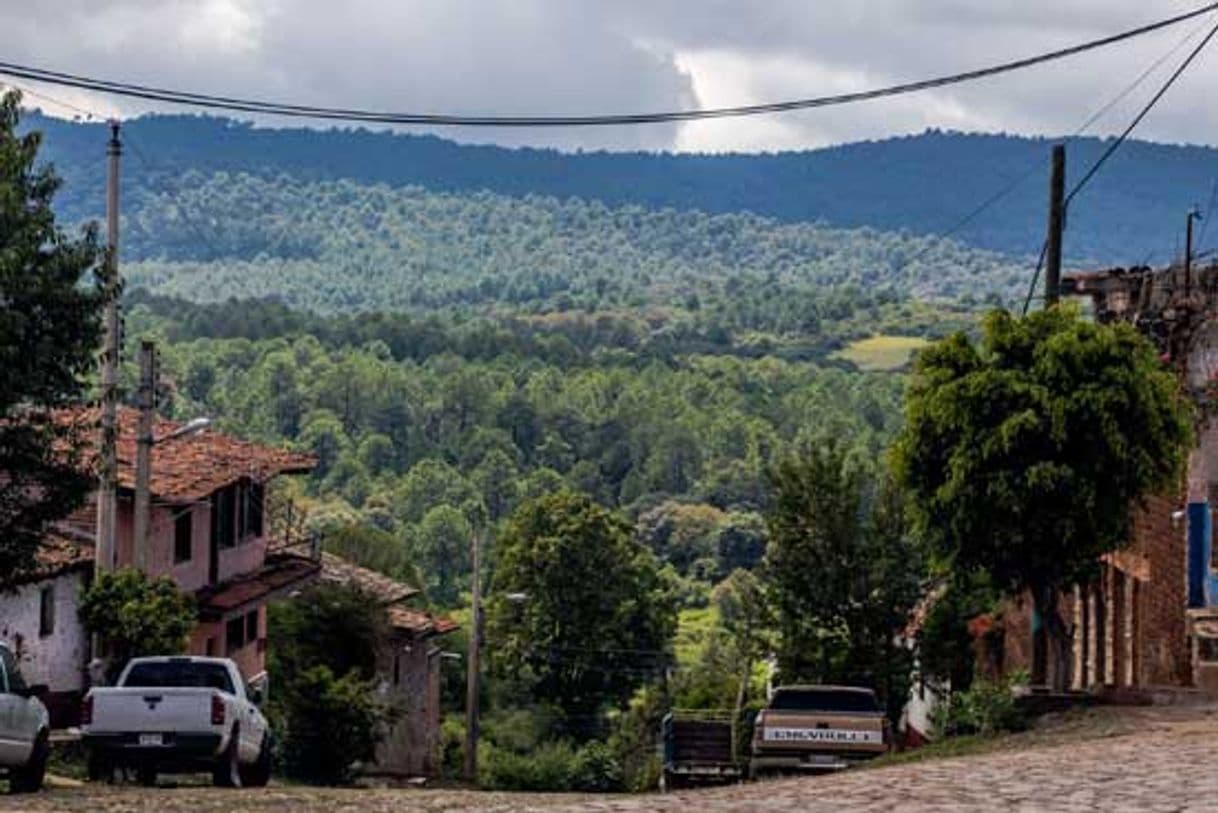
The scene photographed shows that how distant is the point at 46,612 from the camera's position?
4269 centimetres

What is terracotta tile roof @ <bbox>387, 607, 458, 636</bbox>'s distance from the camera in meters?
65.9

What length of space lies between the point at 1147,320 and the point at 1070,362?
23.5ft

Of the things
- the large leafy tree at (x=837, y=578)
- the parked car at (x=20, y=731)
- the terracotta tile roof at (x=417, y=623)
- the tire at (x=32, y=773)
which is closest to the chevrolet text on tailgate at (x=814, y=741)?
the parked car at (x=20, y=731)

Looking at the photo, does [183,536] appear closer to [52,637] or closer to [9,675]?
[52,637]

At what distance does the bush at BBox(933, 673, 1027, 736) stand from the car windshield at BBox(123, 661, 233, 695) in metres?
9.43

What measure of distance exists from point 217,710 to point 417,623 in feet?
126

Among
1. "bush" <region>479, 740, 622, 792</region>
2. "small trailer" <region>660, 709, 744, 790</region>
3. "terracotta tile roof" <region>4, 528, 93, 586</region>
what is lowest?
"bush" <region>479, 740, 622, 792</region>

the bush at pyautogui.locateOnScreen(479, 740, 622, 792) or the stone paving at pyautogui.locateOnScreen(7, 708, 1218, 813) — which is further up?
the stone paving at pyautogui.locateOnScreen(7, 708, 1218, 813)

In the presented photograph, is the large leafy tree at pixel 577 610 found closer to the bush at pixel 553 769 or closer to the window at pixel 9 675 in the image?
the bush at pixel 553 769

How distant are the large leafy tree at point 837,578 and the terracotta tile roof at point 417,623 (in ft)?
50.1

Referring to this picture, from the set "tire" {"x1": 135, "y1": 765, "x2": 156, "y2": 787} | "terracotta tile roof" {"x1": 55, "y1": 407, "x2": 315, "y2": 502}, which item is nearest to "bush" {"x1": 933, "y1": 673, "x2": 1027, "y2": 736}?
"tire" {"x1": 135, "y1": 765, "x2": 156, "y2": 787}

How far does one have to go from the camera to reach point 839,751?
3412cm

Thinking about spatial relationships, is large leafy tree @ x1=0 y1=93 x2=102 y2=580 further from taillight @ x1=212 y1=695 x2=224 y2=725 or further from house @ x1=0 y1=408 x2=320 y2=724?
house @ x1=0 y1=408 x2=320 y2=724

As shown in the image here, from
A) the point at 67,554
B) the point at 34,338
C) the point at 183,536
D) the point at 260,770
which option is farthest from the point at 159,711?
the point at 183,536
